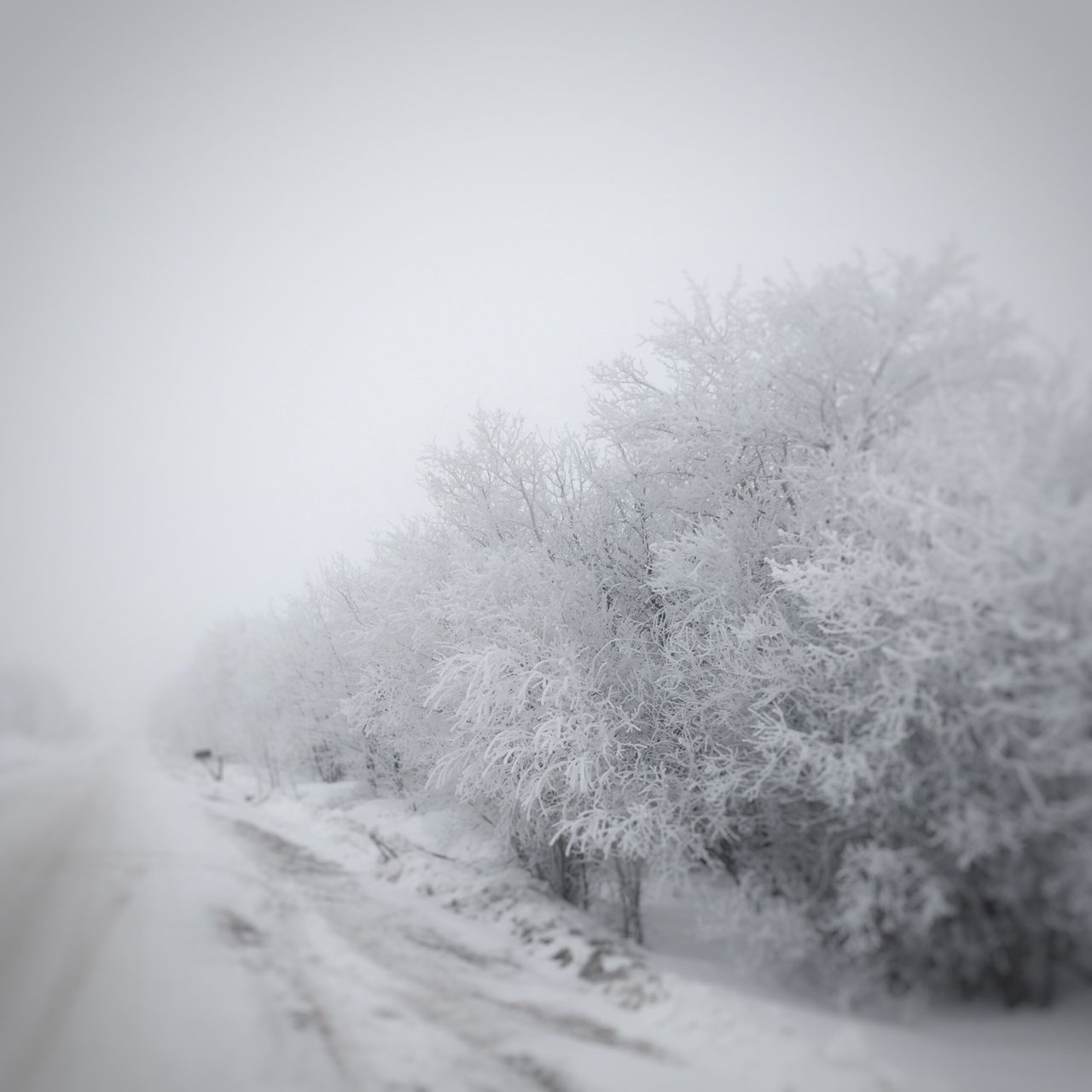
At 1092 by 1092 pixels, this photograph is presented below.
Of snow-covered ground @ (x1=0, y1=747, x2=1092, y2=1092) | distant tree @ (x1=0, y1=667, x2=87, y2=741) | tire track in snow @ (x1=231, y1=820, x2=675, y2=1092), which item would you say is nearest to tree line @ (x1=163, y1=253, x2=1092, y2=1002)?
snow-covered ground @ (x1=0, y1=747, x2=1092, y2=1092)

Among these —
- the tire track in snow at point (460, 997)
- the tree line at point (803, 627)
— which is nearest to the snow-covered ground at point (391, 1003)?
the tire track in snow at point (460, 997)

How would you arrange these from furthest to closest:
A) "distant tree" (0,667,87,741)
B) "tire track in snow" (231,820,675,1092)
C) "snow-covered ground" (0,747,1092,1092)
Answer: "distant tree" (0,667,87,741) < "tire track in snow" (231,820,675,1092) < "snow-covered ground" (0,747,1092,1092)

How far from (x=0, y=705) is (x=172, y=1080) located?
62298mm

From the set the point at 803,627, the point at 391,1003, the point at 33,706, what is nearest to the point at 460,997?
the point at 391,1003

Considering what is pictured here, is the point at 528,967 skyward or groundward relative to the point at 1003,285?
groundward

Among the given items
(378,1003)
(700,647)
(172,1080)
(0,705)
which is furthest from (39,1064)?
(0,705)

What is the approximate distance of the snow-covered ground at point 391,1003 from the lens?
512 centimetres

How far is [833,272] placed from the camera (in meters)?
10.0

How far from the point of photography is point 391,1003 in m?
6.50

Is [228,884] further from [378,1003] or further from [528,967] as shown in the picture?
[528,967]

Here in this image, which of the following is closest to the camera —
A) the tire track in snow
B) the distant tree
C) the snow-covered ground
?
the snow-covered ground

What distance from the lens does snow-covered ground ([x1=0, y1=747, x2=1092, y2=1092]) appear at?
5.12 m

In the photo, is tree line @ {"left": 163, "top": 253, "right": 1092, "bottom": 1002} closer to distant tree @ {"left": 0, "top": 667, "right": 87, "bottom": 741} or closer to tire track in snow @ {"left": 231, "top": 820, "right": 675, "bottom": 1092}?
tire track in snow @ {"left": 231, "top": 820, "right": 675, "bottom": 1092}

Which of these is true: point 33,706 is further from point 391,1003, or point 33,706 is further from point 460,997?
point 460,997
